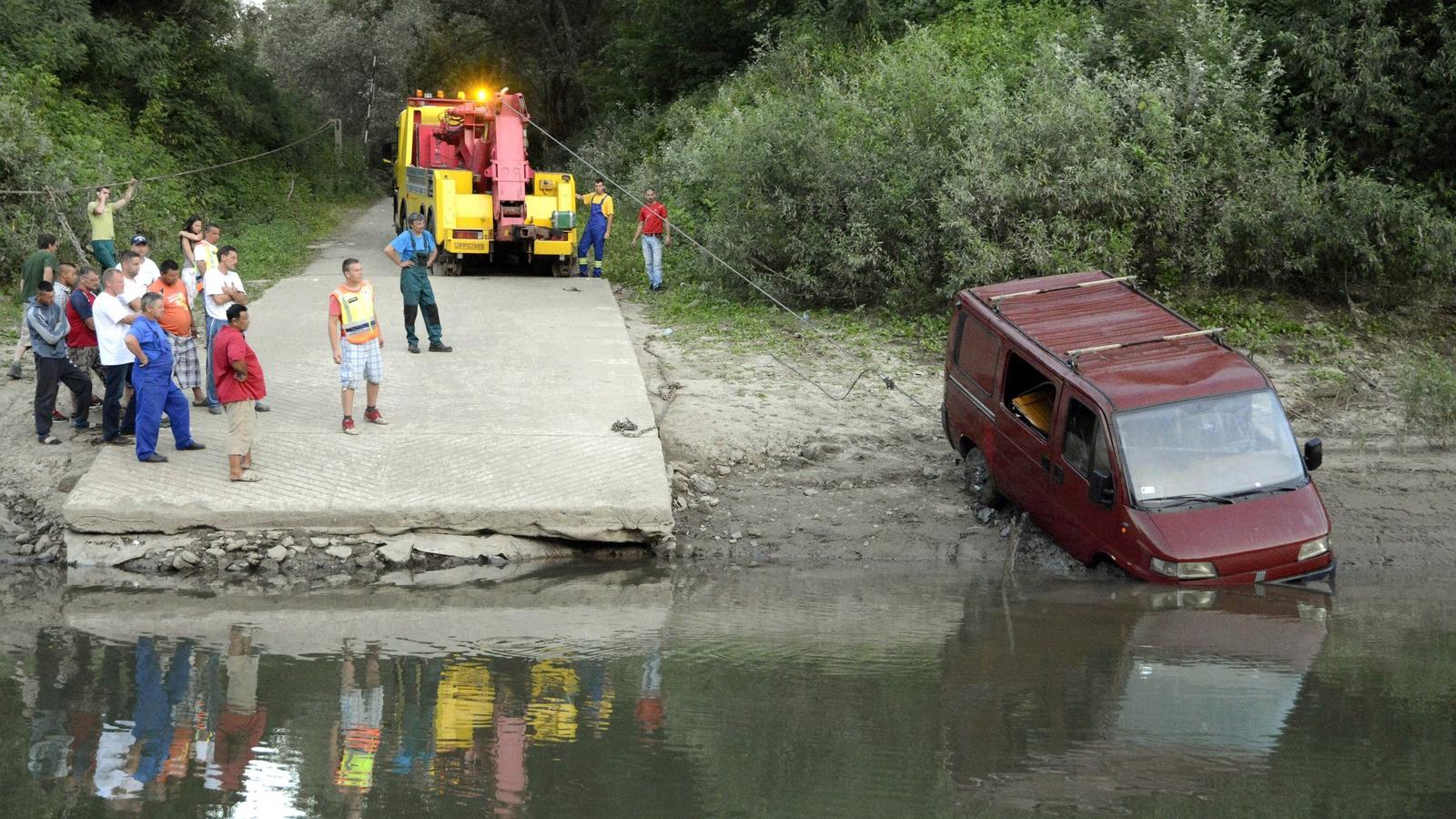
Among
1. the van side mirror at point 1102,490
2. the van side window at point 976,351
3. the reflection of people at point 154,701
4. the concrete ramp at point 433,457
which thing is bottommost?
the reflection of people at point 154,701

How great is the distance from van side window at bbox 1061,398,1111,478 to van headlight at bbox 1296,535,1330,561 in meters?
1.39

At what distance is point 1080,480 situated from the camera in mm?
9477

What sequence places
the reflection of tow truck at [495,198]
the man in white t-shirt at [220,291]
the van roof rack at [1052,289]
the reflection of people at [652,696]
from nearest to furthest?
the reflection of people at [652,696] < the van roof rack at [1052,289] < the man in white t-shirt at [220,291] < the reflection of tow truck at [495,198]

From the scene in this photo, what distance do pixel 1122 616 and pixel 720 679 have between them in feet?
9.58

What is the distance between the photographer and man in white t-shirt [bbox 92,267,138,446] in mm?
10664

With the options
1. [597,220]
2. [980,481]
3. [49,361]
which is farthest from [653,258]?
[49,361]

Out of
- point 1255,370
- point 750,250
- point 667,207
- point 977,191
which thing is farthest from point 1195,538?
point 667,207

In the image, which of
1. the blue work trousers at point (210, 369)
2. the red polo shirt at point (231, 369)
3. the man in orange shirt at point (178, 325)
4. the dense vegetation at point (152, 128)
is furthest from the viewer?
the dense vegetation at point (152, 128)

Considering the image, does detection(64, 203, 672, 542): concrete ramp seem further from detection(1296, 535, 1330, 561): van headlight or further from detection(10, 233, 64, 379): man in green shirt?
detection(1296, 535, 1330, 561): van headlight

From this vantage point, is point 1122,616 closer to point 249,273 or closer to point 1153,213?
point 1153,213

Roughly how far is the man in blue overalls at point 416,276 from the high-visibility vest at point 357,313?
2.42 m

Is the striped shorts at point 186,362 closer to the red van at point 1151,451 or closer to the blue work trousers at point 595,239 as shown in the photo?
the red van at point 1151,451

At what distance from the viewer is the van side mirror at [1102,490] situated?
29.9ft

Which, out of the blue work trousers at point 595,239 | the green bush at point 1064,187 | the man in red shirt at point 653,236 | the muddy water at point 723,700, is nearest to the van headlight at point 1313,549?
the muddy water at point 723,700
